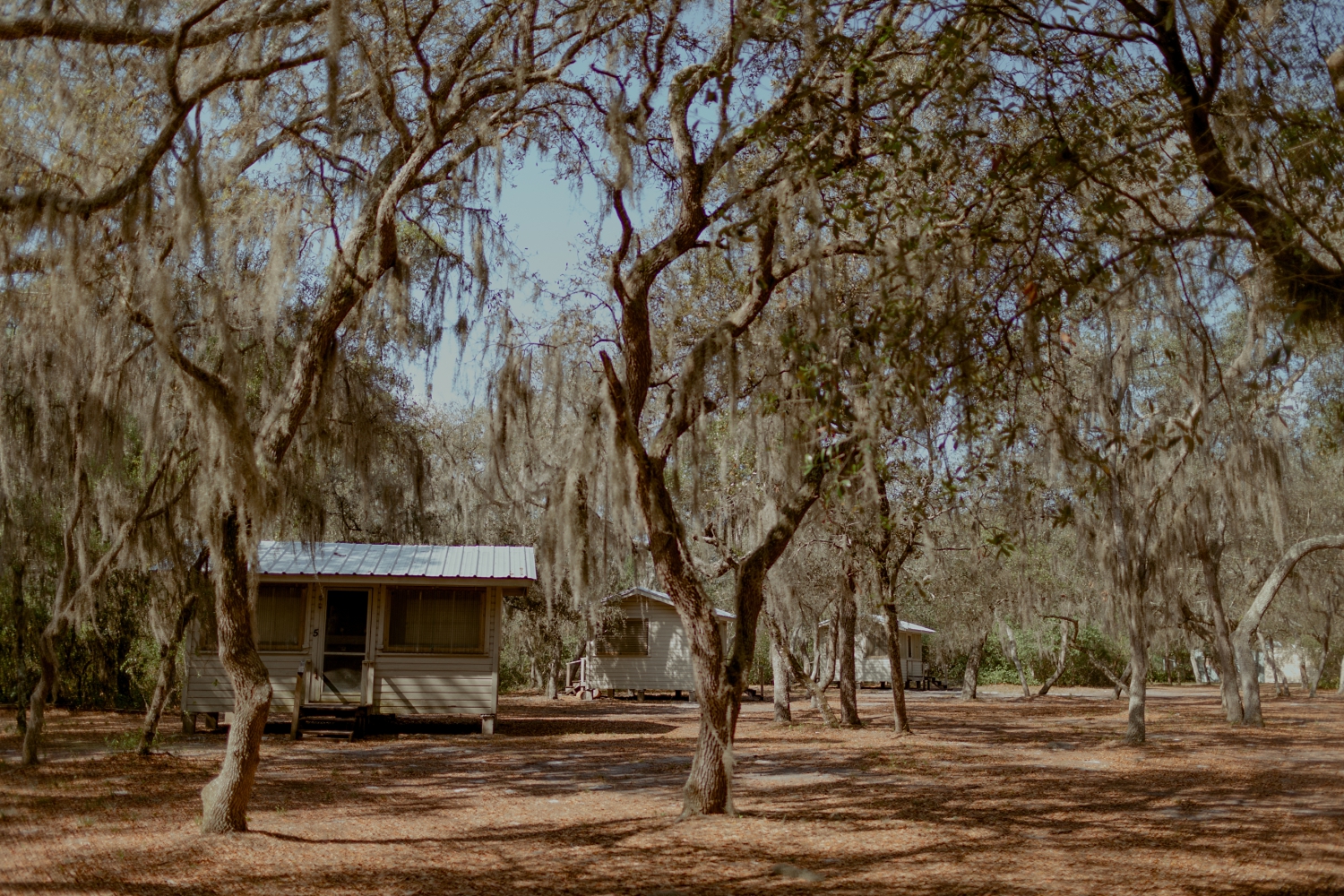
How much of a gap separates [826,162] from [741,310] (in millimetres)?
1583

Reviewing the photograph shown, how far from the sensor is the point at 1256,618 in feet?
50.3

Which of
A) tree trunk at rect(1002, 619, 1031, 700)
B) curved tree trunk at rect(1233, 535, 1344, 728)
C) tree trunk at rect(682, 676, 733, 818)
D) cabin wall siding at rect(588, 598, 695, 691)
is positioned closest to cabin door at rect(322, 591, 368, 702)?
tree trunk at rect(682, 676, 733, 818)

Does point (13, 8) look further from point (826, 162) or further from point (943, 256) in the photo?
point (943, 256)

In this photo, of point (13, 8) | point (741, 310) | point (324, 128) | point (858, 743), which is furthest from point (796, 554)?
point (13, 8)

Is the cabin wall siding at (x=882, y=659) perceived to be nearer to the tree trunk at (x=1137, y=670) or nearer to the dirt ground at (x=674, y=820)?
the tree trunk at (x=1137, y=670)

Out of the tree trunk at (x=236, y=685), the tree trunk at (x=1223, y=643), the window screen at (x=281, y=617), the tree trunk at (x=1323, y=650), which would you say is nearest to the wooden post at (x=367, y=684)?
the window screen at (x=281, y=617)

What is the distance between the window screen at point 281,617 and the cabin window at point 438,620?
53.0 inches

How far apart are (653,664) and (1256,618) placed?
578 inches

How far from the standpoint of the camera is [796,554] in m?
15.3

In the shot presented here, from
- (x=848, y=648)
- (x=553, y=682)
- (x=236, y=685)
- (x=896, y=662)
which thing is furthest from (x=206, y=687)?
(x=553, y=682)

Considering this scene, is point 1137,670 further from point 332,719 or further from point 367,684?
point 332,719

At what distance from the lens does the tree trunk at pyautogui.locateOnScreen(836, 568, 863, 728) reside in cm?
1517

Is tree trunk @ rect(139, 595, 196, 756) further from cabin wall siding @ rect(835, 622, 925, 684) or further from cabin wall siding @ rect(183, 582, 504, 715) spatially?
cabin wall siding @ rect(835, 622, 925, 684)

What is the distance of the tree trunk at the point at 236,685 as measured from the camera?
21.7 feet
